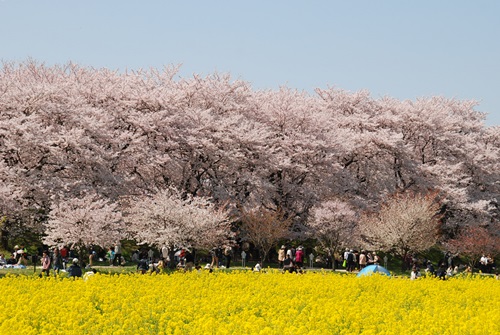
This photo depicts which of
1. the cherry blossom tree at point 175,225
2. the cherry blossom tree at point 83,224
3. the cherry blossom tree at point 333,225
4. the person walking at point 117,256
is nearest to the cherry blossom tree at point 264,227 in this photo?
the cherry blossom tree at point 333,225

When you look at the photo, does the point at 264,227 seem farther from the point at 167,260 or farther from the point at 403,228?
the point at 403,228

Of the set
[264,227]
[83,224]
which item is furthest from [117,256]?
[264,227]

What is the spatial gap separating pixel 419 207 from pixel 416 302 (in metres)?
23.9

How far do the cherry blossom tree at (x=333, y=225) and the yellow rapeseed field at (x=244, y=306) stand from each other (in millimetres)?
16701

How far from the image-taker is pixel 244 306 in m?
16.4

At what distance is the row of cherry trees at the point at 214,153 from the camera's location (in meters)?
38.6

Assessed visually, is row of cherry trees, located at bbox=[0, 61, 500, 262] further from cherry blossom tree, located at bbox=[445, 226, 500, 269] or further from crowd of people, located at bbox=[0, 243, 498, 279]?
cherry blossom tree, located at bbox=[445, 226, 500, 269]

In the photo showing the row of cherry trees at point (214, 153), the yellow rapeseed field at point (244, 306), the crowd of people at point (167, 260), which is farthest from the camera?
the row of cherry trees at point (214, 153)

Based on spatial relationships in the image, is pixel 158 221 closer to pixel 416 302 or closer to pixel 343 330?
pixel 416 302

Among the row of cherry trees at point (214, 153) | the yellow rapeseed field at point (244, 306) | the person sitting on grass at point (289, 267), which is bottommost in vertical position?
the yellow rapeseed field at point (244, 306)

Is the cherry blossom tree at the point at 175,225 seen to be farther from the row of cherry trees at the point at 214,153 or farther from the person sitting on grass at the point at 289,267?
the person sitting on grass at the point at 289,267

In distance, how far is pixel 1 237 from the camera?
3841 cm

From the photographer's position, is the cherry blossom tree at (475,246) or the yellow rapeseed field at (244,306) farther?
the cherry blossom tree at (475,246)

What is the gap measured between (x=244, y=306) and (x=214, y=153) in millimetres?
28056
